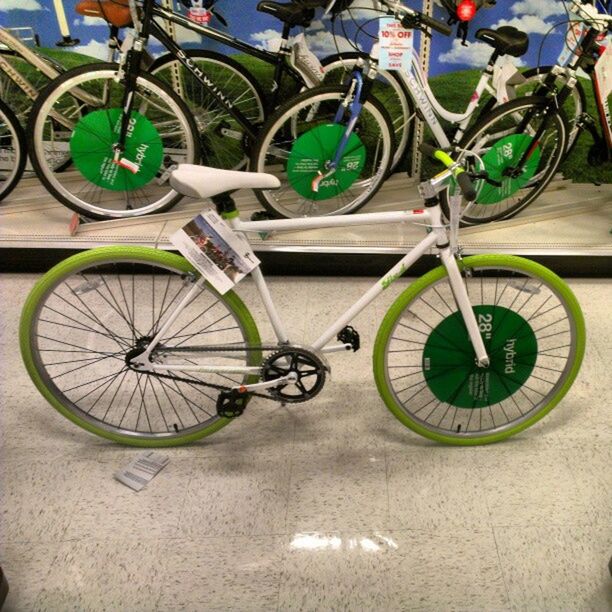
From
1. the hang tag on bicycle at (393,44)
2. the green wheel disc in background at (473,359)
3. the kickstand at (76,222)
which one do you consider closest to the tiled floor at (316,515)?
the green wheel disc in background at (473,359)

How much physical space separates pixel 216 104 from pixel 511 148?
56.7 inches

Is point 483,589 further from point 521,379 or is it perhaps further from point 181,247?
point 181,247

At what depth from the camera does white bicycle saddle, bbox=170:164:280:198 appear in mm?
1654

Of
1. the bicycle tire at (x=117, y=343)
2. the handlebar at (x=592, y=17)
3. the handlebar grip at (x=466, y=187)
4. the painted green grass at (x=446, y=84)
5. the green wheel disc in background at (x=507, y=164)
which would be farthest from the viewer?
the painted green grass at (x=446, y=84)

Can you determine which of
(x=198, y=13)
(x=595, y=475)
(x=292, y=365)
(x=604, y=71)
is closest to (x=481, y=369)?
(x=595, y=475)

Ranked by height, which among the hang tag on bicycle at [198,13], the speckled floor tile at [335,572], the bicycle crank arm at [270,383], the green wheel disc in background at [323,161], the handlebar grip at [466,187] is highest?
the hang tag on bicycle at [198,13]

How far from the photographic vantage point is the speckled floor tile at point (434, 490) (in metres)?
1.92

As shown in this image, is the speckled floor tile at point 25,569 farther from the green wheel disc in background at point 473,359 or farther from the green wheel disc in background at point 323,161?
the green wheel disc in background at point 323,161

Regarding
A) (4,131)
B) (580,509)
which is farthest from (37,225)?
(580,509)

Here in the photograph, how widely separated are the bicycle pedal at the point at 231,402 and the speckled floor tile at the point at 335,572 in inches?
16.0

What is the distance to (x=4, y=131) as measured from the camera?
10.3 ft

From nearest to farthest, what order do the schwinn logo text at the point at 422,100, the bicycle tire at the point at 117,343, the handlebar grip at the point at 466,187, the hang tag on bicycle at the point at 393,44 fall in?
the handlebar grip at the point at 466,187 < the bicycle tire at the point at 117,343 < the hang tag on bicycle at the point at 393,44 < the schwinn logo text at the point at 422,100

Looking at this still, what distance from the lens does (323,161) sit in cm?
288

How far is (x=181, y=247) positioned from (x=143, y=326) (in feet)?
3.41
